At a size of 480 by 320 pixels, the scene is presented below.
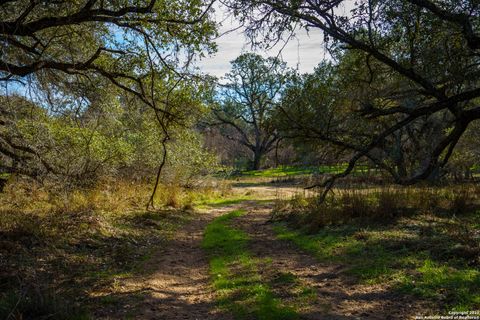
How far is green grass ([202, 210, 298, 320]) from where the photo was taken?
18.0ft

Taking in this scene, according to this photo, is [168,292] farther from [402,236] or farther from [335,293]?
[402,236]

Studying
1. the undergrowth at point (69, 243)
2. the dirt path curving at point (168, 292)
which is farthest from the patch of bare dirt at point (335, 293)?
the undergrowth at point (69, 243)

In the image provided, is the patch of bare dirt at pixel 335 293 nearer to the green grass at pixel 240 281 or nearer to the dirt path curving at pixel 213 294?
the dirt path curving at pixel 213 294

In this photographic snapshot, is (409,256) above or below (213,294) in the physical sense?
above

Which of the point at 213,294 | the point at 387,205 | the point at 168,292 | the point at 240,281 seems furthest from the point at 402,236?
the point at 168,292

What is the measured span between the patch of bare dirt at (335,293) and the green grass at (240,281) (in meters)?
0.28

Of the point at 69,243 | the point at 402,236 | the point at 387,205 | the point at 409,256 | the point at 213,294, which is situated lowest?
the point at 213,294

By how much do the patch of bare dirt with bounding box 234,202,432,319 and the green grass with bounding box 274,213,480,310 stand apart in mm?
224

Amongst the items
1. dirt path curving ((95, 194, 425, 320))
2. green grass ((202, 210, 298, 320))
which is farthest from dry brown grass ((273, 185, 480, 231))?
green grass ((202, 210, 298, 320))

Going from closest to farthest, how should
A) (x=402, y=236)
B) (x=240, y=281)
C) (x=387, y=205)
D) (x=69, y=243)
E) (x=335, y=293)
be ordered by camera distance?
(x=335, y=293) < (x=240, y=281) < (x=402, y=236) < (x=69, y=243) < (x=387, y=205)

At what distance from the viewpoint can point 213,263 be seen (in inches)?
340

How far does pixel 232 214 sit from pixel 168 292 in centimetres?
928

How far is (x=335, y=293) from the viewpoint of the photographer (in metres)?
6.01

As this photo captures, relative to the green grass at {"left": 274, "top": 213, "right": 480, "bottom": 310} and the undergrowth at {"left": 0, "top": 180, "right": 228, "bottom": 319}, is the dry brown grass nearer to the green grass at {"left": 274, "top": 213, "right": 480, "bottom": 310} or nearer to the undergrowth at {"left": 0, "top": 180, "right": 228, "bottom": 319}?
the green grass at {"left": 274, "top": 213, "right": 480, "bottom": 310}
